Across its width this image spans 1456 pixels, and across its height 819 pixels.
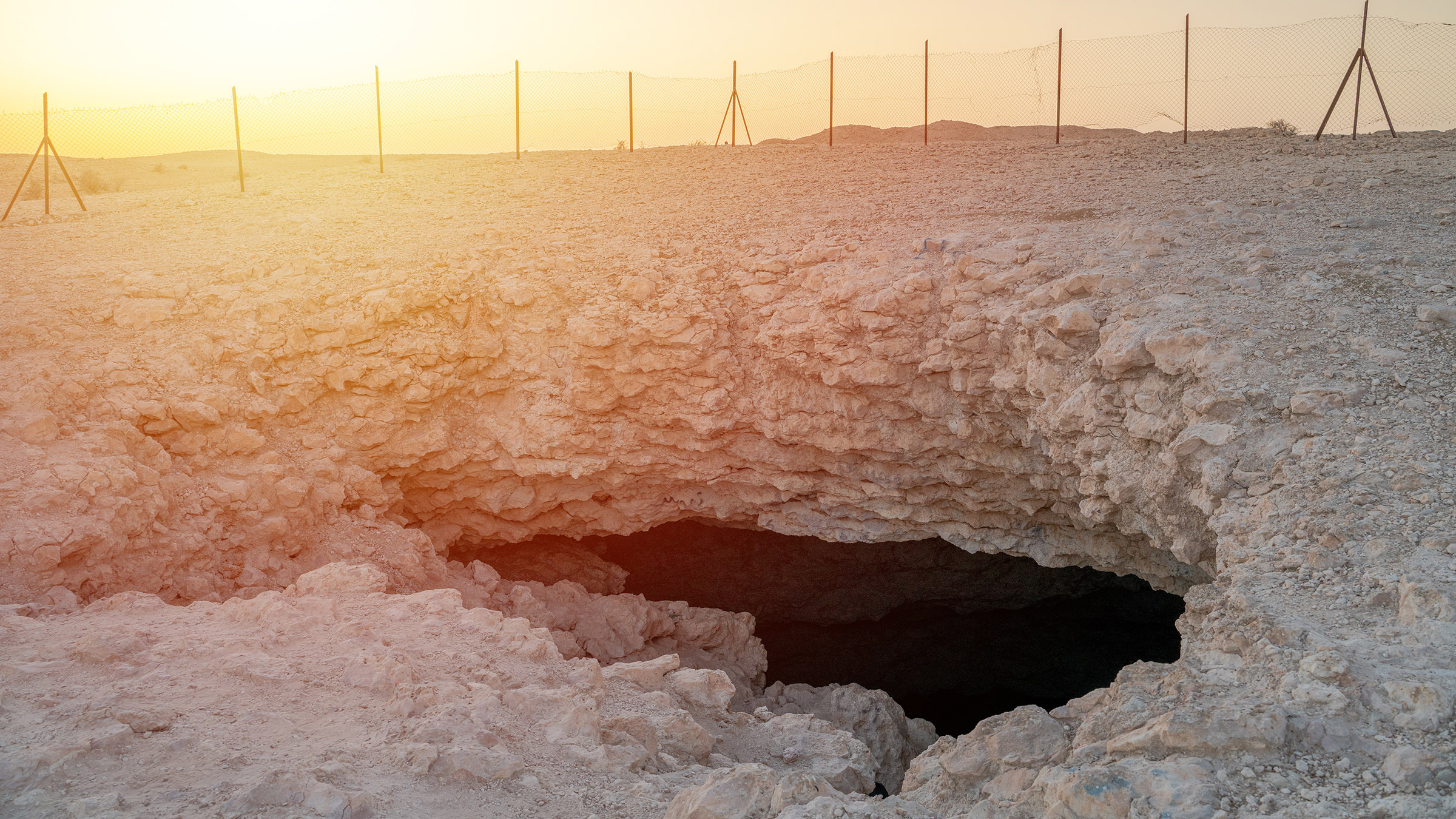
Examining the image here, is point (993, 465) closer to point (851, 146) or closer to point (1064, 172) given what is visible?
point (1064, 172)

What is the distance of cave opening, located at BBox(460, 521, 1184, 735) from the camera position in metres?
11.2

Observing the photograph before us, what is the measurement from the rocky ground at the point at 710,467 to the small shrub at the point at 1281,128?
1516mm

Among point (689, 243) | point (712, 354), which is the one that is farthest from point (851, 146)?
point (712, 354)

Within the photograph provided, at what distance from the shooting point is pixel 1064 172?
34.0 ft

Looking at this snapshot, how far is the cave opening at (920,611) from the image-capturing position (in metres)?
11.2

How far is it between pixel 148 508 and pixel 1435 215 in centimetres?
1091

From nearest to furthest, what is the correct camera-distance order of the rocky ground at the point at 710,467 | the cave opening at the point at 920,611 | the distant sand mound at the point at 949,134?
the rocky ground at the point at 710,467, the cave opening at the point at 920,611, the distant sand mound at the point at 949,134

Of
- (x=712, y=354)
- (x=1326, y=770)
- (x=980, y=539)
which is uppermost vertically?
(x=712, y=354)

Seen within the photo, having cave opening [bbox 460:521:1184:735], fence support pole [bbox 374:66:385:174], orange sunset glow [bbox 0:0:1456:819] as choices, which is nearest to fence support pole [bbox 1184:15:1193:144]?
orange sunset glow [bbox 0:0:1456:819]

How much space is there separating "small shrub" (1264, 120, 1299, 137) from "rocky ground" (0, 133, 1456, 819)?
4.97ft

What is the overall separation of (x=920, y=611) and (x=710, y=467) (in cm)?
470

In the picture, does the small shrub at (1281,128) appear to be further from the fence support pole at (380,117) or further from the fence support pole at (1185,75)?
the fence support pole at (380,117)

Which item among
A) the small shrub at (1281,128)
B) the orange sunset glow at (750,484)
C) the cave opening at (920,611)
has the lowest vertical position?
the cave opening at (920,611)

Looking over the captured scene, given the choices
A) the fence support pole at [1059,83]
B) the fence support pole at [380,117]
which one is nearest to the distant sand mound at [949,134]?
the fence support pole at [1059,83]
